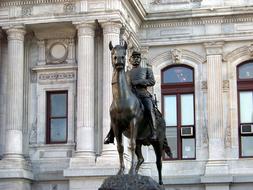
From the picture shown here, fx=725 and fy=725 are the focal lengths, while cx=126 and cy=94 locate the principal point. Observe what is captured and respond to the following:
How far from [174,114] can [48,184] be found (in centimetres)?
635

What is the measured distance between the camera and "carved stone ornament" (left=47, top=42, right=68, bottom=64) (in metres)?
28.8

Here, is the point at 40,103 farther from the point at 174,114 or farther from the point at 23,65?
the point at 174,114

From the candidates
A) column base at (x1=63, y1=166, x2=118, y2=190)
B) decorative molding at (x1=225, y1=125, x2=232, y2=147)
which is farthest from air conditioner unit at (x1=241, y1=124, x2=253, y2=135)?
column base at (x1=63, y1=166, x2=118, y2=190)

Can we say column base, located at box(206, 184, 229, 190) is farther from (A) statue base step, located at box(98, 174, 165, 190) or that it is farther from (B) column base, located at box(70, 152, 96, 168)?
(A) statue base step, located at box(98, 174, 165, 190)

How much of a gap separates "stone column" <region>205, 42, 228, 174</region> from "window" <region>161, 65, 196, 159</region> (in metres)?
0.92

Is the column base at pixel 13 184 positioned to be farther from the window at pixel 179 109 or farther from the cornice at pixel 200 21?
the cornice at pixel 200 21

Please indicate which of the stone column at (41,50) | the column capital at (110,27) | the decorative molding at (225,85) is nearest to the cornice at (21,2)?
the stone column at (41,50)

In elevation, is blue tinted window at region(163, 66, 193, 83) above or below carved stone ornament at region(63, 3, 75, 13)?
below

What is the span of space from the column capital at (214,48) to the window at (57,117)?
6340mm

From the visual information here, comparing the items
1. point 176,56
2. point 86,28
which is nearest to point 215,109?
point 176,56

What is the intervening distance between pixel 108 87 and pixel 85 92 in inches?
34.2

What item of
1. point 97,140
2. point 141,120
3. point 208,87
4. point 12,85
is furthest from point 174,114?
point 141,120

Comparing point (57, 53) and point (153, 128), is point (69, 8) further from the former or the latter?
point (153, 128)

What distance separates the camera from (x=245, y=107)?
99.0 feet
